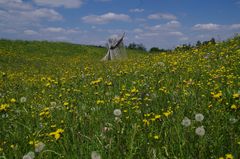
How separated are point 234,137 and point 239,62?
4966 millimetres

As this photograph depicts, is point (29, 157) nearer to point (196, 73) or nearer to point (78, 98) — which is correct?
point (78, 98)

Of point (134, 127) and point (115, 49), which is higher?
point (134, 127)

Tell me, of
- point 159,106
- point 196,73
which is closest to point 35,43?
point 196,73

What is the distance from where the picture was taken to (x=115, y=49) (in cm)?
2780

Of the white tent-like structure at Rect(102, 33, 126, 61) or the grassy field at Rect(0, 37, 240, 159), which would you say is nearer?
the grassy field at Rect(0, 37, 240, 159)

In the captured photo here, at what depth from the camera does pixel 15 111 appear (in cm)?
493

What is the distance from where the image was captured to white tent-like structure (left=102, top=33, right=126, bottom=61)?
27459 millimetres

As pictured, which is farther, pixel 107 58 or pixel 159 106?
pixel 107 58

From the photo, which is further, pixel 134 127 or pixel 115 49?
pixel 115 49

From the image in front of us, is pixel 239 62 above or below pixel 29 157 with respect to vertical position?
above

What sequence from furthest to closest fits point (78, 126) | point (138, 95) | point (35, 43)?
point (35, 43)
point (138, 95)
point (78, 126)

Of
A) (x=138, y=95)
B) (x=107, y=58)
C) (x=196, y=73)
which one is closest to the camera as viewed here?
(x=138, y=95)

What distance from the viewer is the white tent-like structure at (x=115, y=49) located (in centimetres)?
2746

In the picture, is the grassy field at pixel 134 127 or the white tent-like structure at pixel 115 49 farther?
the white tent-like structure at pixel 115 49
